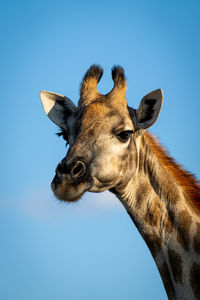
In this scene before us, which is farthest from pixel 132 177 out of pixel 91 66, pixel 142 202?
pixel 91 66

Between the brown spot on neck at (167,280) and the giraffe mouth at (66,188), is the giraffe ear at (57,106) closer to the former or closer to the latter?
the giraffe mouth at (66,188)

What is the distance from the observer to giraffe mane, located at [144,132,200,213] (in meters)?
9.61

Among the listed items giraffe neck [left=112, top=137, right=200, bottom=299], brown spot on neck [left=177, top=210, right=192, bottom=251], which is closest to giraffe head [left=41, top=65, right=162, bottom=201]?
giraffe neck [left=112, top=137, right=200, bottom=299]

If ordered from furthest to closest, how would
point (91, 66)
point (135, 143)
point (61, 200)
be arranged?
point (91, 66) < point (135, 143) < point (61, 200)

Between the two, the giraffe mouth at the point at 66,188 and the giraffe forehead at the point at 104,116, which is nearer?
the giraffe mouth at the point at 66,188

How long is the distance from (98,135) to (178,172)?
8.19 feet

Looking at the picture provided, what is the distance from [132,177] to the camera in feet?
30.7

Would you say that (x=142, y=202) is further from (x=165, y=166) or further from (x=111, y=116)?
(x=111, y=116)

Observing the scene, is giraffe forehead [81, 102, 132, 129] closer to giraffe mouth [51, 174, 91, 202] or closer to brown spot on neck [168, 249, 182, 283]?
giraffe mouth [51, 174, 91, 202]

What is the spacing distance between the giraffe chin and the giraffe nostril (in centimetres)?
21

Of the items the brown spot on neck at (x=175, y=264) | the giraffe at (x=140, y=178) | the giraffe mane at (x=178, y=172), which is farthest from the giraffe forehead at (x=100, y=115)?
the brown spot on neck at (x=175, y=264)

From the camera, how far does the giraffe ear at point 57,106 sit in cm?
1076

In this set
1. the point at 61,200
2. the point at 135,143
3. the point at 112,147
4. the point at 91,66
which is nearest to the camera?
the point at 61,200

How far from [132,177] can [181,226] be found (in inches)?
63.6
